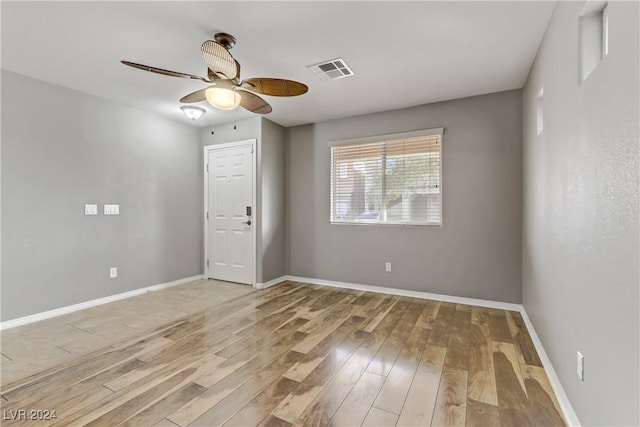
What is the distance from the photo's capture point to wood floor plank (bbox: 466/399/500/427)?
1.60 meters

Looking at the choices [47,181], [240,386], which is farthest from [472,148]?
[47,181]

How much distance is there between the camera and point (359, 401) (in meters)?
1.79

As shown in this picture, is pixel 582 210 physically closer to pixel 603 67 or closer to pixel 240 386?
pixel 603 67

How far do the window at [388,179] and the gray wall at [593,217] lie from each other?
1.52 meters

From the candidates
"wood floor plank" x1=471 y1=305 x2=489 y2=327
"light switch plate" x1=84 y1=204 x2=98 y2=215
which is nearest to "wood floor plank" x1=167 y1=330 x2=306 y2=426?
"wood floor plank" x1=471 y1=305 x2=489 y2=327

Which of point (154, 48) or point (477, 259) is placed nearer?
point (154, 48)

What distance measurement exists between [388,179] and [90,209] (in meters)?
3.89

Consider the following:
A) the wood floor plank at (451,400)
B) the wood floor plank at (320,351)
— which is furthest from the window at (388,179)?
the wood floor plank at (451,400)

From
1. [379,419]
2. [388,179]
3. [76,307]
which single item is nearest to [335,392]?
[379,419]

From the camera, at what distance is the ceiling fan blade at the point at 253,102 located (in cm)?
259

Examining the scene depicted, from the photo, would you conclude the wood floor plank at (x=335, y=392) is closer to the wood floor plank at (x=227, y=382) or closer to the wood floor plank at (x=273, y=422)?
the wood floor plank at (x=273, y=422)

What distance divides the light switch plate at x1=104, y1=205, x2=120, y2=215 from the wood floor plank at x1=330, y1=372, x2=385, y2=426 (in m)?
3.70

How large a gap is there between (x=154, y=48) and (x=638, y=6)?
3060 mm

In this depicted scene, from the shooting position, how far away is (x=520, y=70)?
2.91 meters
